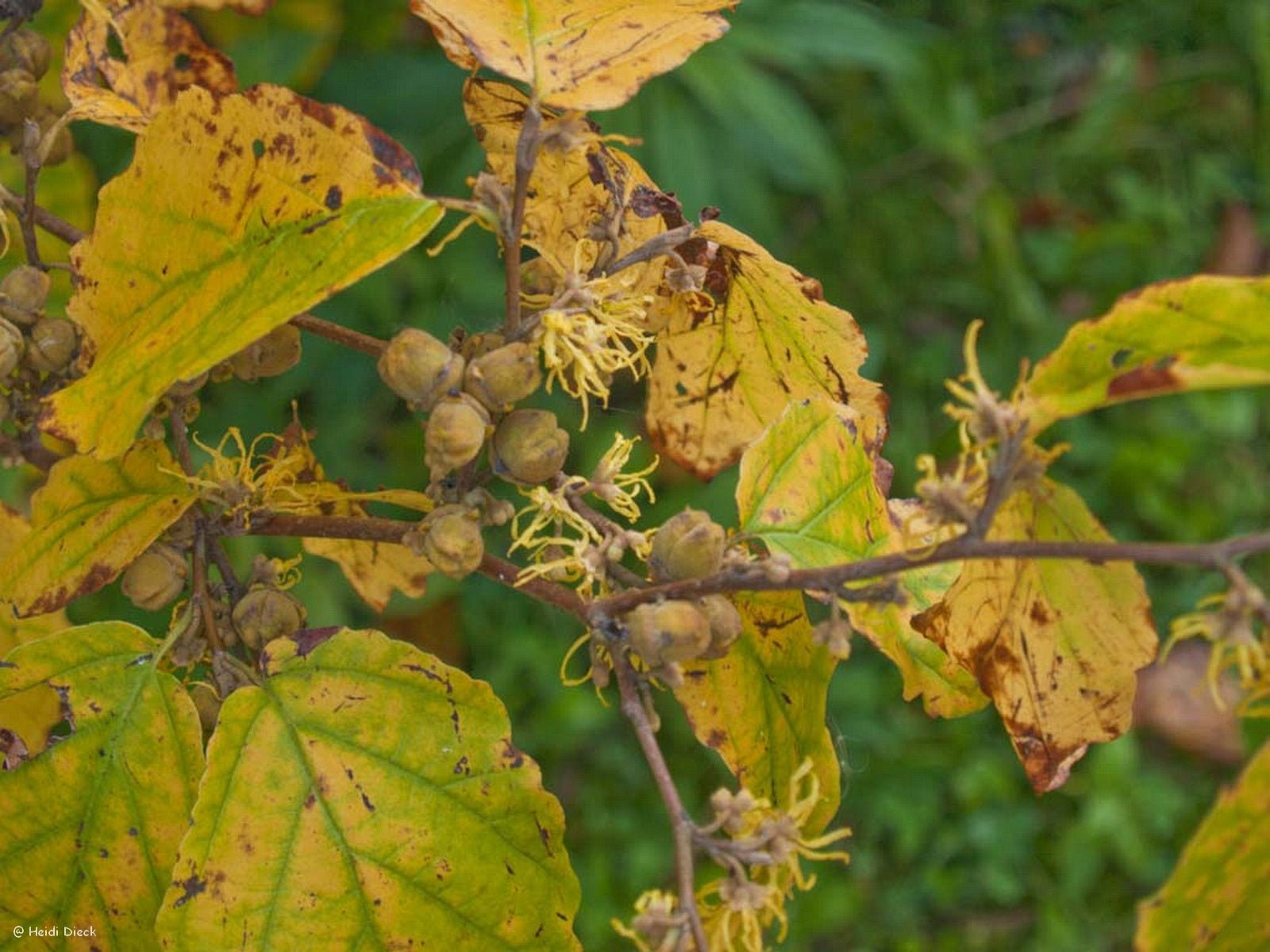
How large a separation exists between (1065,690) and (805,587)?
201mm

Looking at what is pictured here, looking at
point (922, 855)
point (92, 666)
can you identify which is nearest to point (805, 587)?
point (92, 666)

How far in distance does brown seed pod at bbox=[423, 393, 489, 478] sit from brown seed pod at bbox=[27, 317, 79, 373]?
0.21 m

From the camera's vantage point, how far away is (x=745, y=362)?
0.80m

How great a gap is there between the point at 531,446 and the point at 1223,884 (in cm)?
35

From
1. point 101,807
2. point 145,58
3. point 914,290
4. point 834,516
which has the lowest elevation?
point 914,290

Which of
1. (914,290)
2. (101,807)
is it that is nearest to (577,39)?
(101,807)

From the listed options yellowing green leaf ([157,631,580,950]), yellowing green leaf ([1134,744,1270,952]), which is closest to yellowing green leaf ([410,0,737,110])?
yellowing green leaf ([157,631,580,950])

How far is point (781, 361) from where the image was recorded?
79 centimetres

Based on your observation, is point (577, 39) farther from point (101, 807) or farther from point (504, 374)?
point (101, 807)

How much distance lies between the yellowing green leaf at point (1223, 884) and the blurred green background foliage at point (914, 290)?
2.58 feet

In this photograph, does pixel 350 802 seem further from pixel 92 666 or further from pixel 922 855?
pixel 922 855

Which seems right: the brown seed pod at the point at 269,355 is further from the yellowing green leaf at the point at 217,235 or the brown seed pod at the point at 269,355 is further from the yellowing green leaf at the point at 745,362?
the yellowing green leaf at the point at 745,362

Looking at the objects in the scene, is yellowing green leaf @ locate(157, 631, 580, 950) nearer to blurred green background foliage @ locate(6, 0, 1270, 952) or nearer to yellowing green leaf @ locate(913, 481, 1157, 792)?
yellowing green leaf @ locate(913, 481, 1157, 792)

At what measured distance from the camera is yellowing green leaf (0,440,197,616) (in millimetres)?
682
